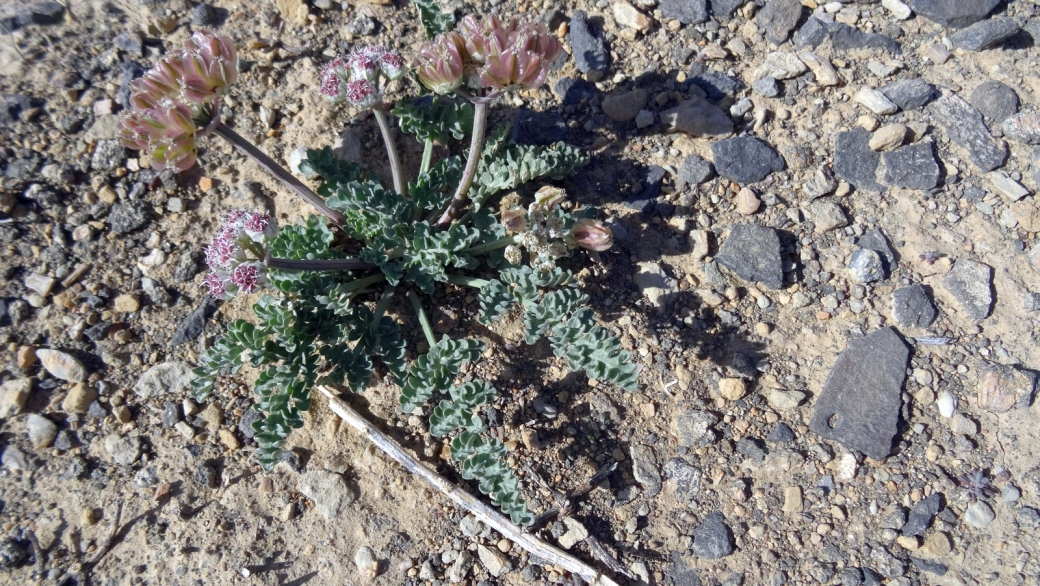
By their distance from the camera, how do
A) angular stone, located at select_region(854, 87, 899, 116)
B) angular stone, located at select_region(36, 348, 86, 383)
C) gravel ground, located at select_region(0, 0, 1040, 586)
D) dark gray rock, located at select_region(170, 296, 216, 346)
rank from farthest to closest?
1. angular stone, located at select_region(854, 87, 899, 116)
2. dark gray rock, located at select_region(170, 296, 216, 346)
3. angular stone, located at select_region(36, 348, 86, 383)
4. gravel ground, located at select_region(0, 0, 1040, 586)

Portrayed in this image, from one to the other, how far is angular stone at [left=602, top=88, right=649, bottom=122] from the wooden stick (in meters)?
2.32

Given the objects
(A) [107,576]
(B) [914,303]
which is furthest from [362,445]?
(B) [914,303]

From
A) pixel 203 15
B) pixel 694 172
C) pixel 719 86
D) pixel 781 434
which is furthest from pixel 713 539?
pixel 203 15

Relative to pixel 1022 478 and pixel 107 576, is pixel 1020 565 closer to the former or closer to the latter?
pixel 1022 478

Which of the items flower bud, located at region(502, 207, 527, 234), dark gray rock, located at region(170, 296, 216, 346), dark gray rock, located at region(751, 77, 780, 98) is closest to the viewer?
flower bud, located at region(502, 207, 527, 234)

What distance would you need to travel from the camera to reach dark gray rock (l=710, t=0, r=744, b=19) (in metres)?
4.51

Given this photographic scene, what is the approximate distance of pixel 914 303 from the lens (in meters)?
3.80

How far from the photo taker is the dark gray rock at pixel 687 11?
4500mm

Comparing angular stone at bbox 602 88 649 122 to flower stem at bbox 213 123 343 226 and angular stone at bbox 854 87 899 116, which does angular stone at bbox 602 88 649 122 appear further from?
flower stem at bbox 213 123 343 226

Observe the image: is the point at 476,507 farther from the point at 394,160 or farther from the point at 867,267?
the point at 867,267

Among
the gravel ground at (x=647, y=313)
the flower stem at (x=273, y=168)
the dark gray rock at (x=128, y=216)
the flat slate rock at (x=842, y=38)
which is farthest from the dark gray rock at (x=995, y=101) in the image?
the dark gray rock at (x=128, y=216)

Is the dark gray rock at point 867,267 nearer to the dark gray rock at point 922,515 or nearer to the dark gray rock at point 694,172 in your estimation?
the dark gray rock at point 694,172

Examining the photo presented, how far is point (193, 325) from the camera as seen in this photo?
3781 mm

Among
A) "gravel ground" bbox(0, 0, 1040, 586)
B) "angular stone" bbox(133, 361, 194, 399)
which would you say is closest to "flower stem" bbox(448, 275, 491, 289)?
"gravel ground" bbox(0, 0, 1040, 586)
